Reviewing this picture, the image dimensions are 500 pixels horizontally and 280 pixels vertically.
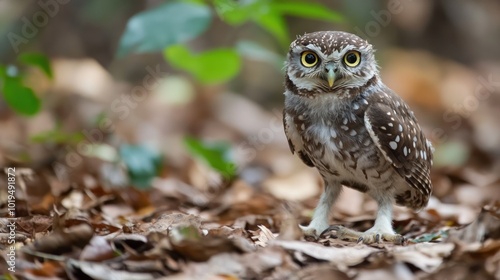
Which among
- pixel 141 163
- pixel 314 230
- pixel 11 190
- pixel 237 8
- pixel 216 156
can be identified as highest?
pixel 237 8

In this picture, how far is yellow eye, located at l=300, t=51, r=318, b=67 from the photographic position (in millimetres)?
4941

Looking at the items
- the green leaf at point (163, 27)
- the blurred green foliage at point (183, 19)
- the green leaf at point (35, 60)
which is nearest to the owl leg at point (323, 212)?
the blurred green foliage at point (183, 19)

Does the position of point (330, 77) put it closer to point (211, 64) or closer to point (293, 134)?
point (293, 134)

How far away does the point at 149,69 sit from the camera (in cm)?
1169

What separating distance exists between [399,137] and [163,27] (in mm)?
2246

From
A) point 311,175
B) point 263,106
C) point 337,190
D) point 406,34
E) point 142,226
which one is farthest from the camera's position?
point 406,34

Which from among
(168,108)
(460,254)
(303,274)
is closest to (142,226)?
(303,274)

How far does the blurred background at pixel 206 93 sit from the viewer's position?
6.46m

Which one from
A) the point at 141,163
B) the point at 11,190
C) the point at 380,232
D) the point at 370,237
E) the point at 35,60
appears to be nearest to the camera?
the point at 370,237

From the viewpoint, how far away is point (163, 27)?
6156 millimetres

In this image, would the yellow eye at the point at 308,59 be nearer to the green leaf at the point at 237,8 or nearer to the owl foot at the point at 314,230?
the owl foot at the point at 314,230

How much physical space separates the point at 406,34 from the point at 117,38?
5263mm

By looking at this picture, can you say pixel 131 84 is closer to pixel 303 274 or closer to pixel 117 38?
pixel 117 38

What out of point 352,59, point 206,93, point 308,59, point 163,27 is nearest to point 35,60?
point 163,27
